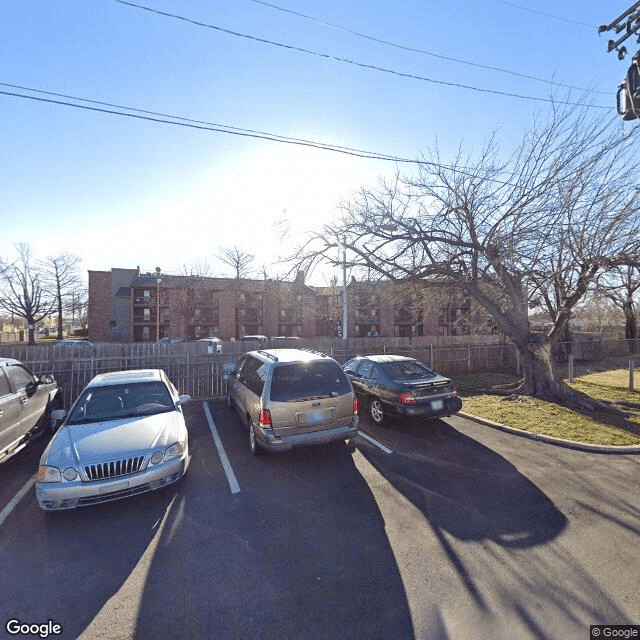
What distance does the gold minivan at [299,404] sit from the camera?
5.17 meters

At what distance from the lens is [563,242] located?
848cm

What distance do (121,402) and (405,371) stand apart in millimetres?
5751

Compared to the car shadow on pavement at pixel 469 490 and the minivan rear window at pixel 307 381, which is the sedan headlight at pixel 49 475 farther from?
the car shadow on pavement at pixel 469 490

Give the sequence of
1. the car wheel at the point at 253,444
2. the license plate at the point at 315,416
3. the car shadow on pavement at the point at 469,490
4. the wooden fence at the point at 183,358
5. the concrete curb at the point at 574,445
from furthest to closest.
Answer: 1. the wooden fence at the point at 183,358
2. the concrete curb at the point at 574,445
3. the car wheel at the point at 253,444
4. the license plate at the point at 315,416
5. the car shadow on pavement at the point at 469,490

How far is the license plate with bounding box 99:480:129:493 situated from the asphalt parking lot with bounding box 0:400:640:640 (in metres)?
0.42

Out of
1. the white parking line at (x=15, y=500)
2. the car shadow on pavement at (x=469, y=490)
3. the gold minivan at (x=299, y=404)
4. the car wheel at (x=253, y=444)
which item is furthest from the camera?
the car wheel at (x=253, y=444)

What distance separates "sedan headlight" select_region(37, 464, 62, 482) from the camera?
3.70 meters

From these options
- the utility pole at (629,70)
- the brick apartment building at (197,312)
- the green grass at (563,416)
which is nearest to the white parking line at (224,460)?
the green grass at (563,416)

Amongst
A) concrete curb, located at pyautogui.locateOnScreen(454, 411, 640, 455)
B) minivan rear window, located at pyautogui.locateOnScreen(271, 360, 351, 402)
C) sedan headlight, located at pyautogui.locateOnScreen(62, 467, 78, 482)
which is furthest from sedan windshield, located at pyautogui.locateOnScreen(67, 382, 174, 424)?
concrete curb, located at pyautogui.locateOnScreen(454, 411, 640, 455)

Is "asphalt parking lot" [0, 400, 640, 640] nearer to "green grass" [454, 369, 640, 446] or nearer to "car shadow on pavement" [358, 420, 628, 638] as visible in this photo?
"car shadow on pavement" [358, 420, 628, 638]

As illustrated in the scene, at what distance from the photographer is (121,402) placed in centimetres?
520

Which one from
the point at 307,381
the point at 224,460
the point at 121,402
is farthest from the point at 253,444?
the point at 121,402

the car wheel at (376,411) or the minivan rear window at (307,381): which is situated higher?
the minivan rear window at (307,381)

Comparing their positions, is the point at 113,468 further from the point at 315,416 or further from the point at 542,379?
the point at 542,379
